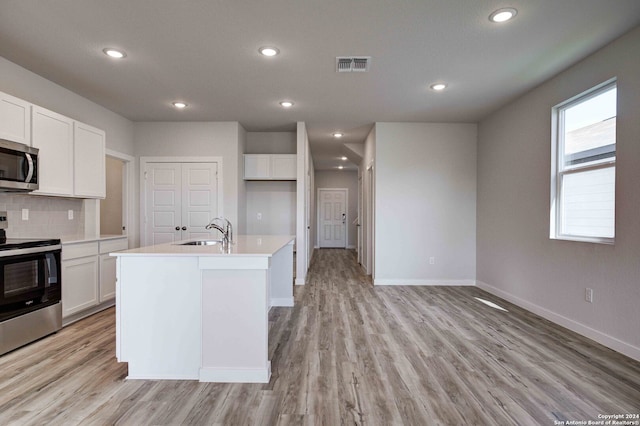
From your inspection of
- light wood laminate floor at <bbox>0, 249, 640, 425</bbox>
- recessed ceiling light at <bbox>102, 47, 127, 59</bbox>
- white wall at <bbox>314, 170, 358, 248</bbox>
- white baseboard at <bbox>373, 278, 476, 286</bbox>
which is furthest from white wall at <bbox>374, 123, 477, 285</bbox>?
white wall at <bbox>314, 170, 358, 248</bbox>

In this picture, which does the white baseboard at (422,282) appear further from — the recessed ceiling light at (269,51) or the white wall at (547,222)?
the recessed ceiling light at (269,51)

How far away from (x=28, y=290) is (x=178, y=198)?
255 cm

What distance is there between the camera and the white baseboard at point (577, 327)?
2.55 metres

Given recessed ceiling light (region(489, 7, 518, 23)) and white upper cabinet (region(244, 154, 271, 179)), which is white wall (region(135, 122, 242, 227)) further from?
recessed ceiling light (region(489, 7, 518, 23))

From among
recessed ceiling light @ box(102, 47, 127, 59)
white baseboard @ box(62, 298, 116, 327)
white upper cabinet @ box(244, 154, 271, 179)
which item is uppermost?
recessed ceiling light @ box(102, 47, 127, 59)

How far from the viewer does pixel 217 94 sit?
12.9 ft

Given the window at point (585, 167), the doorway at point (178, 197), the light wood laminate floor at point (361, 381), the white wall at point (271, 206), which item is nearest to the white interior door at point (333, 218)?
the white wall at point (271, 206)

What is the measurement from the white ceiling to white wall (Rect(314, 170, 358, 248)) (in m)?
6.53

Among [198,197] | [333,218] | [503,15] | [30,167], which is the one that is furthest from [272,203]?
[333,218]

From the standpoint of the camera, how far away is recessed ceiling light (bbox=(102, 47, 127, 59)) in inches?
112

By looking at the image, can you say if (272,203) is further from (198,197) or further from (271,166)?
(198,197)

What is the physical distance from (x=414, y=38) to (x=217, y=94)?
237cm

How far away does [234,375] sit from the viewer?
7.12ft

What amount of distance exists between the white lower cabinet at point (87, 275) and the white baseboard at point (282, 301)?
1.91 meters
